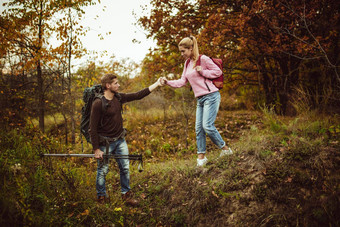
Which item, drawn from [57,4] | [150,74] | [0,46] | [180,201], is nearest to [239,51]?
[150,74]

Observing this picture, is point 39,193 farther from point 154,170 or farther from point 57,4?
point 57,4

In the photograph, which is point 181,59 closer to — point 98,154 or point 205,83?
point 205,83

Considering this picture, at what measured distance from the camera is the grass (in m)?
2.35

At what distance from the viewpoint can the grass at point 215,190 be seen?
2.35 meters

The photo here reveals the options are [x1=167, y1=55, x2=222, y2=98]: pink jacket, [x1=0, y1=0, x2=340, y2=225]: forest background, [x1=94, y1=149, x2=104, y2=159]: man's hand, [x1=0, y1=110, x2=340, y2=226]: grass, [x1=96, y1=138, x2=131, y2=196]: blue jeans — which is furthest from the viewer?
[x1=0, y1=0, x2=340, y2=225]: forest background

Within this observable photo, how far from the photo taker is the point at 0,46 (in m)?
5.52

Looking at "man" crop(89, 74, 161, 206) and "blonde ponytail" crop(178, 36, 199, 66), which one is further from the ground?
"blonde ponytail" crop(178, 36, 199, 66)

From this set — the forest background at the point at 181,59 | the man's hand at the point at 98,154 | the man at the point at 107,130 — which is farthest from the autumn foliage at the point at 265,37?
the man's hand at the point at 98,154

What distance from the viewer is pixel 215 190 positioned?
119 inches

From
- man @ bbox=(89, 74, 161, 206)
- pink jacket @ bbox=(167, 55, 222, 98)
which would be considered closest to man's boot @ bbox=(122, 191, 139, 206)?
man @ bbox=(89, 74, 161, 206)

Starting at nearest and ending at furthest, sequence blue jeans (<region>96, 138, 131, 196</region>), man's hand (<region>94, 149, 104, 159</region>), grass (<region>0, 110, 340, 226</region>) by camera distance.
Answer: grass (<region>0, 110, 340, 226</region>)
man's hand (<region>94, 149, 104, 159</region>)
blue jeans (<region>96, 138, 131, 196</region>)

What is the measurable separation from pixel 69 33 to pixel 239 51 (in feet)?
20.6

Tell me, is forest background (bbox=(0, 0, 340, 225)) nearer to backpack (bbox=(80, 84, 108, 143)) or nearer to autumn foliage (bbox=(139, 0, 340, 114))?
autumn foliage (bbox=(139, 0, 340, 114))

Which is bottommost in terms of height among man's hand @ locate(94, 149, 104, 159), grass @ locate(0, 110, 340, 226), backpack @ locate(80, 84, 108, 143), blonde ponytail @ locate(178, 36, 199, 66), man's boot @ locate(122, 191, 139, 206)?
man's boot @ locate(122, 191, 139, 206)
